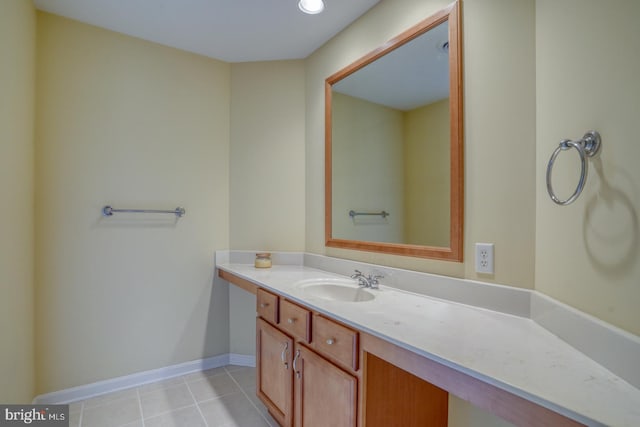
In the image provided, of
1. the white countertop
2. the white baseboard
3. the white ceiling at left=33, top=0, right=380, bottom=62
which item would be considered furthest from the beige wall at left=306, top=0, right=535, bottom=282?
the white baseboard

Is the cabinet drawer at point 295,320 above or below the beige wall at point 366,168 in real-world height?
below

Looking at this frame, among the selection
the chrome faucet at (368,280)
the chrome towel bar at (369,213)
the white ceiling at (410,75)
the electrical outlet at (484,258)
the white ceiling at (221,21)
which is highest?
the white ceiling at (221,21)

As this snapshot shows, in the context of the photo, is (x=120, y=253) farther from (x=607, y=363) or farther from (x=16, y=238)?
(x=607, y=363)

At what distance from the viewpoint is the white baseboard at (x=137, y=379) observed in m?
1.90

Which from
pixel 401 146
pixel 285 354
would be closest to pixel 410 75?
pixel 401 146

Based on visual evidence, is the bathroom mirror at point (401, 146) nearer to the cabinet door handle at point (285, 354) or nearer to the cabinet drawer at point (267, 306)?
the cabinet drawer at point (267, 306)

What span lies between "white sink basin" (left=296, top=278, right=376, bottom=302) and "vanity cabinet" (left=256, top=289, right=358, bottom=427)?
212mm

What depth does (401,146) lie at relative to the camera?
165 centimetres

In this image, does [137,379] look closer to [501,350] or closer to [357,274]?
[357,274]

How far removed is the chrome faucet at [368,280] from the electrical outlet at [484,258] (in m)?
0.51

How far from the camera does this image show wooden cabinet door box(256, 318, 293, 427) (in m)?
1.50

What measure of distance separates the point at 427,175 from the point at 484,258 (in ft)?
1.51

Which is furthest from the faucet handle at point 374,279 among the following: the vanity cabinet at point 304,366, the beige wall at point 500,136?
the vanity cabinet at point 304,366

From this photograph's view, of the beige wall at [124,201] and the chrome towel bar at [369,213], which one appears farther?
the beige wall at [124,201]
